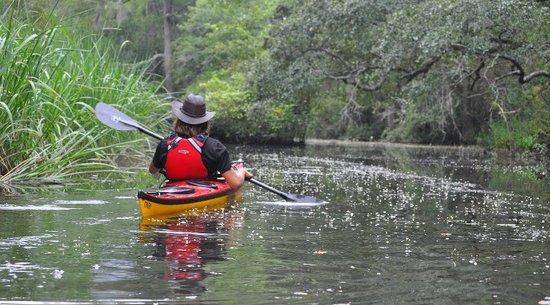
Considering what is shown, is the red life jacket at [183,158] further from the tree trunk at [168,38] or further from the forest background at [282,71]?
the tree trunk at [168,38]

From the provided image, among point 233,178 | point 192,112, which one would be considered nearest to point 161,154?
point 192,112

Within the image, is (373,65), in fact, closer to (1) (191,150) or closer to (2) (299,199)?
(2) (299,199)

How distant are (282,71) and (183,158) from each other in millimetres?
18810

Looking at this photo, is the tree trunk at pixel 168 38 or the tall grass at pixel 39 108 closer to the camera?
the tall grass at pixel 39 108

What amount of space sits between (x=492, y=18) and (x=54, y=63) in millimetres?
12300

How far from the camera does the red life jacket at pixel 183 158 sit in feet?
Result: 28.1

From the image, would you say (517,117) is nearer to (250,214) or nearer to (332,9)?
(332,9)

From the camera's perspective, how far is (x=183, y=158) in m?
8.64

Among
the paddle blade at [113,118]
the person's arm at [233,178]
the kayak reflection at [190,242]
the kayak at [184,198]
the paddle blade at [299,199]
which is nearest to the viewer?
the kayak reflection at [190,242]

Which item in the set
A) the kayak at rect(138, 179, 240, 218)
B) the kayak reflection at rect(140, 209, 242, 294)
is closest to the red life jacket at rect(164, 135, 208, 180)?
the kayak at rect(138, 179, 240, 218)

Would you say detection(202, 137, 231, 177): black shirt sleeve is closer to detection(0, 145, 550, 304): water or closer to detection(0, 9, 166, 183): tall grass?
detection(0, 145, 550, 304): water

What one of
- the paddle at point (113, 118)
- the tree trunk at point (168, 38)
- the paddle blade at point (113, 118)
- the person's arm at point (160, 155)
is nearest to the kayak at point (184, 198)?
the person's arm at point (160, 155)

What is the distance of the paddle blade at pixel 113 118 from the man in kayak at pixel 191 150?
153 cm

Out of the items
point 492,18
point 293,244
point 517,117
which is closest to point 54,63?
point 293,244
